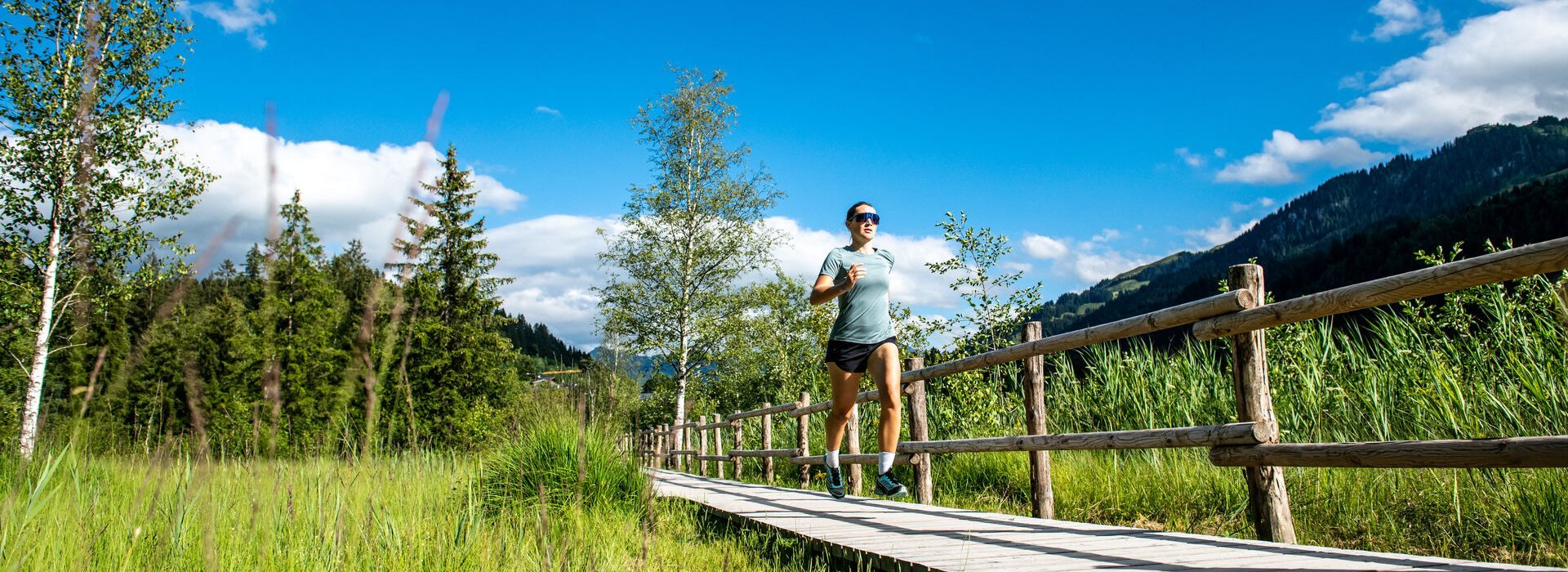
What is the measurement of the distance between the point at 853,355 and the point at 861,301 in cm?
31

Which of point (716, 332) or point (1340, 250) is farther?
point (1340, 250)

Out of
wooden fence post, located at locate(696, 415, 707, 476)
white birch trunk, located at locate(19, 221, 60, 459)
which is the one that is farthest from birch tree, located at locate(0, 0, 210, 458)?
wooden fence post, located at locate(696, 415, 707, 476)

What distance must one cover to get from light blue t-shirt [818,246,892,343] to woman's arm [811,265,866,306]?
0.05 m

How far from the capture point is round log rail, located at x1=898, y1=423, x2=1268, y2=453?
11.2 feet

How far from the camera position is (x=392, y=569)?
2.59 metres

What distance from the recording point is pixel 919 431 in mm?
6293

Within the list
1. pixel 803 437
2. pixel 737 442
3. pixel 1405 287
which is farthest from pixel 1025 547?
pixel 737 442

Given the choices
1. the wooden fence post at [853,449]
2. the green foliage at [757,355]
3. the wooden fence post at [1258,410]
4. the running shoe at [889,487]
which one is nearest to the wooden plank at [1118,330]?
the wooden fence post at [1258,410]

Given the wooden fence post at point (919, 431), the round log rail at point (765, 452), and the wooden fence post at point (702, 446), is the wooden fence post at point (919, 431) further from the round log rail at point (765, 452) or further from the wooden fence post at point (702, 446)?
the wooden fence post at point (702, 446)

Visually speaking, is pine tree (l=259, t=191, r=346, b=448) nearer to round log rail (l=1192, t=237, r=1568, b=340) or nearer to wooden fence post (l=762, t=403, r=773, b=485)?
round log rail (l=1192, t=237, r=1568, b=340)

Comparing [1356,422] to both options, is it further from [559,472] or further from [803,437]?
[803,437]

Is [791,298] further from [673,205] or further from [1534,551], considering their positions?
[1534,551]

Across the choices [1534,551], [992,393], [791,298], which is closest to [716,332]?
[791,298]

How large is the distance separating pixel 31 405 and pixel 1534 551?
17.8m
